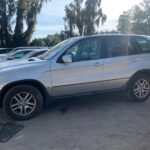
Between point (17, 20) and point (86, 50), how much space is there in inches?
1310

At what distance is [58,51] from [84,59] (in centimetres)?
61

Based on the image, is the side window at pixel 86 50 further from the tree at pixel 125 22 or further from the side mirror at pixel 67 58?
the tree at pixel 125 22

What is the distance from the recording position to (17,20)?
125ft

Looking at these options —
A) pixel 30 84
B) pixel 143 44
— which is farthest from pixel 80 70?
pixel 143 44

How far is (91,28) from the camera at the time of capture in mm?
46094

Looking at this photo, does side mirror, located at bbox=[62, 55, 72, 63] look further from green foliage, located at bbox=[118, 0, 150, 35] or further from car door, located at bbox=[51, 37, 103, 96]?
green foliage, located at bbox=[118, 0, 150, 35]

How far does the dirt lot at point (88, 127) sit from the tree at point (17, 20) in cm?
3210

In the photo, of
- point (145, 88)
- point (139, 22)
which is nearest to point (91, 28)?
point (139, 22)

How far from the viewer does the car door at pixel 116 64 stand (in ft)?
21.8

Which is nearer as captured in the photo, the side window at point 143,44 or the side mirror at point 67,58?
the side mirror at point 67,58

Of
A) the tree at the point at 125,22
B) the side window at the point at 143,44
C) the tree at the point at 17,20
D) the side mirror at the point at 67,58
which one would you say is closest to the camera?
the side mirror at the point at 67,58

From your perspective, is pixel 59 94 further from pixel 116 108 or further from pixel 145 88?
pixel 145 88

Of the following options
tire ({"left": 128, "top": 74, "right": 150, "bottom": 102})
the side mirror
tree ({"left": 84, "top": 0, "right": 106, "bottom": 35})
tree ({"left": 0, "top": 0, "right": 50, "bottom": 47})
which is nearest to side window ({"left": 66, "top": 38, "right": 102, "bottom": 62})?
the side mirror

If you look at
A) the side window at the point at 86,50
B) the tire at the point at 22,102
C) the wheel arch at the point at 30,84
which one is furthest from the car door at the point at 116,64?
the tire at the point at 22,102
